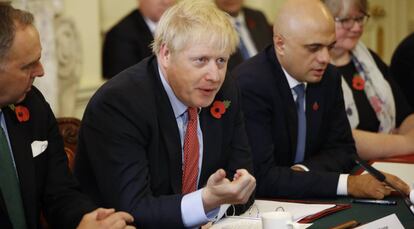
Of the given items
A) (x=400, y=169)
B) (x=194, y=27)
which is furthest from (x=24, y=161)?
(x=400, y=169)

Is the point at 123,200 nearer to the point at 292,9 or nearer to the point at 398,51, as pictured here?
the point at 292,9

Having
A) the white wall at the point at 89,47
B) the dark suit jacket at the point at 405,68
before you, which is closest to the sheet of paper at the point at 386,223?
the dark suit jacket at the point at 405,68

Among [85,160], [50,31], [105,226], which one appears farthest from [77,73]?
[105,226]

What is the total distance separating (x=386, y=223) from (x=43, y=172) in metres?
1.08

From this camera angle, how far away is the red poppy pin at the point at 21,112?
239 cm

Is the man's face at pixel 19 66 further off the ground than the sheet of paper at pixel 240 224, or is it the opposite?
the man's face at pixel 19 66

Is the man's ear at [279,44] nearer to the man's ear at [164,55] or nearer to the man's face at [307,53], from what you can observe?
the man's face at [307,53]

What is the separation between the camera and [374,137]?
11.1 feet

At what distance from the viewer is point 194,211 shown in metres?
2.26

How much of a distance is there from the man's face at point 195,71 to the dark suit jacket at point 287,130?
0.45 m

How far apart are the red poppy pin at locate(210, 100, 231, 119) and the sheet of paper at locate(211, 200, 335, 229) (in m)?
0.33

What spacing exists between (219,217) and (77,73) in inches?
94.9

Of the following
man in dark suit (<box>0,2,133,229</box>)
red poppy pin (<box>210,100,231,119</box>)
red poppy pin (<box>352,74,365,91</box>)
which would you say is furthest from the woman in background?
man in dark suit (<box>0,2,133,229</box>)

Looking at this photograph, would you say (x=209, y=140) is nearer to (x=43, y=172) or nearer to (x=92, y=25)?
(x=43, y=172)
